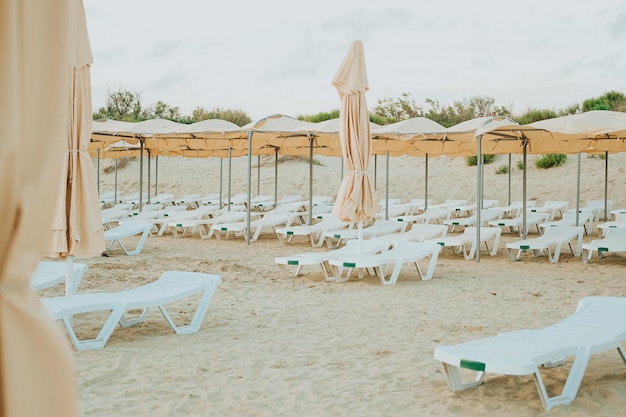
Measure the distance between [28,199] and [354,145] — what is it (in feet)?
23.1

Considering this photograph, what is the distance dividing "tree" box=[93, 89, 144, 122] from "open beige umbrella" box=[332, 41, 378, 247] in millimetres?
31791

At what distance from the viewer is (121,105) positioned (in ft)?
128

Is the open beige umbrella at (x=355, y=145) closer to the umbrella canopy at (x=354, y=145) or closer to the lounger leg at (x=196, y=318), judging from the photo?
the umbrella canopy at (x=354, y=145)

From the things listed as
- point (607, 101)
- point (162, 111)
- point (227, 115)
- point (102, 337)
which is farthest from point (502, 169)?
point (162, 111)

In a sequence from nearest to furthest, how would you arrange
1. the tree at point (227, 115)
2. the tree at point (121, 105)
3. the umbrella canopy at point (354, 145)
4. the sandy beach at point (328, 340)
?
the sandy beach at point (328, 340) → the umbrella canopy at point (354, 145) → the tree at point (227, 115) → the tree at point (121, 105)

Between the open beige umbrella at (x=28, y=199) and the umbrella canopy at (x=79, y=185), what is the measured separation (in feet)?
12.2

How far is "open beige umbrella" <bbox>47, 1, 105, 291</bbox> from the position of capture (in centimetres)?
464

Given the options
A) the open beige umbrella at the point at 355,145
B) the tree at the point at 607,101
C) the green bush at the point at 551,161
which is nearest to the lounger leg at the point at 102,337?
the open beige umbrella at the point at 355,145

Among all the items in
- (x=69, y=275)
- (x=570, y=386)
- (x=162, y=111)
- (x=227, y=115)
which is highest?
(x=162, y=111)

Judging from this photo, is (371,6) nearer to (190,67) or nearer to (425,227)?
(425,227)

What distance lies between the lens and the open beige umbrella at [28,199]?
1.00 meters

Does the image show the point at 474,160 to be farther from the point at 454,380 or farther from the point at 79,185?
the point at 454,380

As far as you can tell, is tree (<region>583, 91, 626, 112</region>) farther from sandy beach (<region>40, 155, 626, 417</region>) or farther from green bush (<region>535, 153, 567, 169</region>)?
sandy beach (<region>40, 155, 626, 417</region>)

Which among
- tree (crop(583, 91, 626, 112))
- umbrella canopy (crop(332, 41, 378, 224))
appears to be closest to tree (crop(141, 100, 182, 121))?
tree (crop(583, 91, 626, 112))
